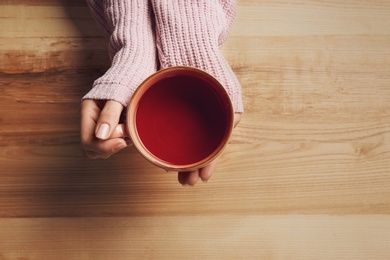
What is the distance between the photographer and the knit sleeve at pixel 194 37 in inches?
25.0

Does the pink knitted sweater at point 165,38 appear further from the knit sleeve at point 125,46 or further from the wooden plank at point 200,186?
the wooden plank at point 200,186

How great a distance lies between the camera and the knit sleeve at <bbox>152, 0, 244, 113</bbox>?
636 millimetres

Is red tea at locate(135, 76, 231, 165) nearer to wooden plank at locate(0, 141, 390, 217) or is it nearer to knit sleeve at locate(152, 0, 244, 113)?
knit sleeve at locate(152, 0, 244, 113)

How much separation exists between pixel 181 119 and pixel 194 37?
0.61 feet

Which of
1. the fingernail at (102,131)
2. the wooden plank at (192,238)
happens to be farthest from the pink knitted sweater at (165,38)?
the wooden plank at (192,238)

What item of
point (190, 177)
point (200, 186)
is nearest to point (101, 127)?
point (190, 177)

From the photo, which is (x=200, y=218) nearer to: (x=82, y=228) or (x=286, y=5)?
(x=82, y=228)

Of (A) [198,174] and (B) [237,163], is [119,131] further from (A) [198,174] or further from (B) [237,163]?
(B) [237,163]

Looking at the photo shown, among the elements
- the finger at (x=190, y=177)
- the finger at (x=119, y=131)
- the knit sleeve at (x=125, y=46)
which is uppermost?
the knit sleeve at (x=125, y=46)

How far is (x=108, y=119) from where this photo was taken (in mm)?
529

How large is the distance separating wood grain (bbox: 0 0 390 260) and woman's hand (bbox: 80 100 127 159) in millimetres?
182

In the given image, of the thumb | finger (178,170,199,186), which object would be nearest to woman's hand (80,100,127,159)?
the thumb

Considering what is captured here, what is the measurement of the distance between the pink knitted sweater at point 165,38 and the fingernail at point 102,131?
10 cm

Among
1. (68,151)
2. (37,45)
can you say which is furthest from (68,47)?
(68,151)
